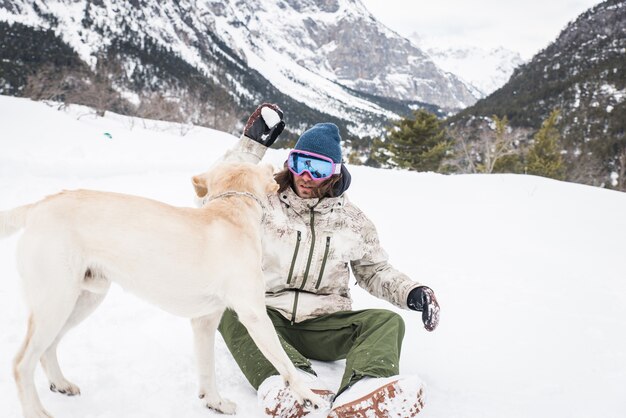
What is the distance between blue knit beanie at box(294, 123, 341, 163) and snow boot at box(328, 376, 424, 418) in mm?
1607

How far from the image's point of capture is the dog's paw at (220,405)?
2.20 meters

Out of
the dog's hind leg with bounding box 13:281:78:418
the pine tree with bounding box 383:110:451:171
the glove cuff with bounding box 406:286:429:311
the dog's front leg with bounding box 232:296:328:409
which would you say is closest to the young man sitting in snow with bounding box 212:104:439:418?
the glove cuff with bounding box 406:286:429:311

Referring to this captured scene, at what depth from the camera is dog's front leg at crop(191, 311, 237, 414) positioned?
7.26ft

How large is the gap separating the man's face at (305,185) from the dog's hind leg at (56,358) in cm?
144

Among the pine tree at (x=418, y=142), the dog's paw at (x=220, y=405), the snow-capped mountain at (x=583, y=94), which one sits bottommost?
the dog's paw at (x=220, y=405)

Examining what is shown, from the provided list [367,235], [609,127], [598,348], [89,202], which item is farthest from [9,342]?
[609,127]

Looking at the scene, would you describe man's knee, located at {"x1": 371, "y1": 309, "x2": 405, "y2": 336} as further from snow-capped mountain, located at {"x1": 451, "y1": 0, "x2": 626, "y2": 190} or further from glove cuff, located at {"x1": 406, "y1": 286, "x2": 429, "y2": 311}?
snow-capped mountain, located at {"x1": 451, "y1": 0, "x2": 626, "y2": 190}

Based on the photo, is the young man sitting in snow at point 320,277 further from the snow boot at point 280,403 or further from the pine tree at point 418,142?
the pine tree at point 418,142

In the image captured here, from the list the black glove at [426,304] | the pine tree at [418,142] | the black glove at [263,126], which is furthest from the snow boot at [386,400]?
the pine tree at [418,142]

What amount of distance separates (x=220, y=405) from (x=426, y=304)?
1402 mm

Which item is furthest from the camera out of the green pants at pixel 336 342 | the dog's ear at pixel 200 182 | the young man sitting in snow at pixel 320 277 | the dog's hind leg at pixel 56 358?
the dog's ear at pixel 200 182

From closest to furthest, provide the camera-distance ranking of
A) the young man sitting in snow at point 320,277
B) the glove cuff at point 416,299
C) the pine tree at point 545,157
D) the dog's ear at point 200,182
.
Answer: the young man sitting in snow at point 320,277, the dog's ear at point 200,182, the glove cuff at point 416,299, the pine tree at point 545,157

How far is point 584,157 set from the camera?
46.6m

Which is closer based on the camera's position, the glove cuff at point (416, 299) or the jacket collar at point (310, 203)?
the glove cuff at point (416, 299)
